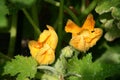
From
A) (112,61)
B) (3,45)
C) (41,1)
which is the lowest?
(112,61)

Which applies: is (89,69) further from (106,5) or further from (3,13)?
(3,13)

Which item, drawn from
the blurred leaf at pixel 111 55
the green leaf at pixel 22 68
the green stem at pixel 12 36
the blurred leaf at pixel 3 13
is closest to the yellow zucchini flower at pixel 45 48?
the green leaf at pixel 22 68

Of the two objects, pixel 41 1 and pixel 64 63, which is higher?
pixel 41 1

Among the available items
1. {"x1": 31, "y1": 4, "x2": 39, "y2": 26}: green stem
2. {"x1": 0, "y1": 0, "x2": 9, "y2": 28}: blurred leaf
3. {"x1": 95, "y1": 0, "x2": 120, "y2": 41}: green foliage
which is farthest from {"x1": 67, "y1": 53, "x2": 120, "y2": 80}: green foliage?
{"x1": 31, "y1": 4, "x2": 39, "y2": 26}: green stem

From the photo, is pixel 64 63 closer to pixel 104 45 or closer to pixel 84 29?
pixel 84 29

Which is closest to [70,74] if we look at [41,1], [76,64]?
[76,64]

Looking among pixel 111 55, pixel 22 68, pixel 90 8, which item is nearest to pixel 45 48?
pixel 22 68

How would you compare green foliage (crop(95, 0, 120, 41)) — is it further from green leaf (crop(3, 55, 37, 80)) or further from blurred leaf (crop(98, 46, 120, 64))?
green leaf (crop(3, 55, 37, 80))
